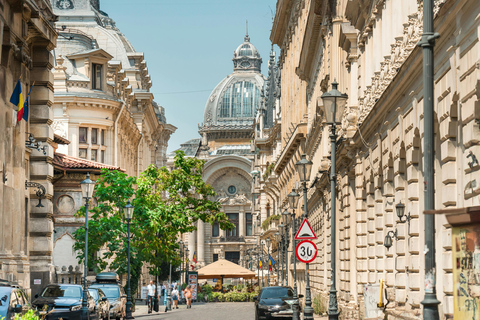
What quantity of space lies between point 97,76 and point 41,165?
3057 centimetres

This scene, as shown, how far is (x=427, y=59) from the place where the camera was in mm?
10641

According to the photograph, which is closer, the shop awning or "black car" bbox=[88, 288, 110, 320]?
"black car" bbox=[88, 288, 110, 320]

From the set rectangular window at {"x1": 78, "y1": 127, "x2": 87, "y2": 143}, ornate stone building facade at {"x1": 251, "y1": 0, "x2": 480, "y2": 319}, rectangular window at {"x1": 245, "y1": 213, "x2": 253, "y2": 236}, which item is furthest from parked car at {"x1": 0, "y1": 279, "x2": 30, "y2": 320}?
rectangular window at {"x1": 245, "y1": 213, "x2": 253, "y2": 236}

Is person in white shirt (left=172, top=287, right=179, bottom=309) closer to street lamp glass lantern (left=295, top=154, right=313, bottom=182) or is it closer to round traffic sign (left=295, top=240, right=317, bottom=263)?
street lamp glass lantern (left=295, top=154, right=313, bottom=182)

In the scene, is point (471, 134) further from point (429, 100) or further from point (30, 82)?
point (30, 82)

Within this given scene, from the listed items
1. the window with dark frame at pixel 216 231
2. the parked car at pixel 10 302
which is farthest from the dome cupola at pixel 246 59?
the parked car at pixel 10 302

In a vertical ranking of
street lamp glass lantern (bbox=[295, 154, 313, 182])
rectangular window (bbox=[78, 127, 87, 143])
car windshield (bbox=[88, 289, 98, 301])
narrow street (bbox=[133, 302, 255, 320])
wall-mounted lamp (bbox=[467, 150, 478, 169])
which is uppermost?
rectangular window (bbox=[78, 127, 87, 143])

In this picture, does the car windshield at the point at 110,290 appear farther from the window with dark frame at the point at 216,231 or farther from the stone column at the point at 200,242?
the window with dark frame at the point at 216,231

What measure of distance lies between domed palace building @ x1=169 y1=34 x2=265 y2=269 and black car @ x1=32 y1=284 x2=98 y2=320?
95.6 meters

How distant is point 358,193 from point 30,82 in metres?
11.3

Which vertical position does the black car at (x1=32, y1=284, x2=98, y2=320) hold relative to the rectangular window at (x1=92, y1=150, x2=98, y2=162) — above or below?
below

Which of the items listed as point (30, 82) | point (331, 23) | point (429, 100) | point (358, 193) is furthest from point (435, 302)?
point (331, 23)

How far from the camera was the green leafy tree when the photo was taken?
43.6 metres

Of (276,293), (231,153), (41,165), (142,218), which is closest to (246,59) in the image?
(231,153)
